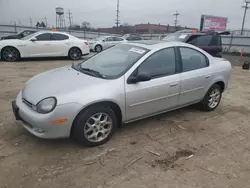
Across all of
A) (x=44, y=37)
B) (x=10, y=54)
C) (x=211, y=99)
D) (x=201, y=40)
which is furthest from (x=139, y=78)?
(x=10, y=54)

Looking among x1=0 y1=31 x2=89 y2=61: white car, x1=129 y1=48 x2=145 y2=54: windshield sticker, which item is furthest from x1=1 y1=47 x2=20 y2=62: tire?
x1=129 y1=48 x2=145 y2=54: windshield sticker

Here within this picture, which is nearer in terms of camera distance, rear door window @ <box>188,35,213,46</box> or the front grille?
the front grille

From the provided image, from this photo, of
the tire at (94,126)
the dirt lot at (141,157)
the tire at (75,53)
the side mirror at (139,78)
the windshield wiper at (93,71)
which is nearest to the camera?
the dirt lot at (141,157)

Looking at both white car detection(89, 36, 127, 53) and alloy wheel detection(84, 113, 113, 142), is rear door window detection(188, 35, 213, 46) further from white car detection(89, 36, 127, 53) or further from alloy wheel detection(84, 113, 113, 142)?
white car detection(89, 36, 127, 53)

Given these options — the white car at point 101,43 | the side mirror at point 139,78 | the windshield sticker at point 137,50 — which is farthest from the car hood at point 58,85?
the white car at point 101,43

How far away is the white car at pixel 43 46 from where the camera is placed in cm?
973

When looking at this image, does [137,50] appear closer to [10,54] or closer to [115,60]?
[115,60]

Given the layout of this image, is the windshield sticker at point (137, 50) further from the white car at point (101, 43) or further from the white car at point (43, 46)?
the white car at point (101, 43)

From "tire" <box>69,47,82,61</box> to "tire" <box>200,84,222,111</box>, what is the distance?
8.18 meters

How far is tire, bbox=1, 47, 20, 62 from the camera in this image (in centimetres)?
973

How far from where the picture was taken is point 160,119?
13.5 feet

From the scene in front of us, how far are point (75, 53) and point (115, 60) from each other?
8025mm

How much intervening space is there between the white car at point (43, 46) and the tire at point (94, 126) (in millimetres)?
8289

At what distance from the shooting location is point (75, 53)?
1123cm
